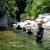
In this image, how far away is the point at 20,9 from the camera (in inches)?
2013

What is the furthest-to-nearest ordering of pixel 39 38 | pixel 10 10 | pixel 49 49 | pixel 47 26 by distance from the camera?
pixel 10 10 → pixel 47 26 → pixel 39 38 → pixel 49 49

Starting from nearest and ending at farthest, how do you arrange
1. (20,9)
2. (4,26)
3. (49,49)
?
(49,49) < (4,26) < (20,9)

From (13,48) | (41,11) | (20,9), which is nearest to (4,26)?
(41,11)

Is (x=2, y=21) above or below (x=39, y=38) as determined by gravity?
below

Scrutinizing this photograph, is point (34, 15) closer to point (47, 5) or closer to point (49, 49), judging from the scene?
point (47, 5)

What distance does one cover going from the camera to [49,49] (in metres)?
11.4

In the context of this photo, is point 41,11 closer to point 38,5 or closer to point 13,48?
point 38,5

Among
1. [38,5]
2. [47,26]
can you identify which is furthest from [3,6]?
[38,5]

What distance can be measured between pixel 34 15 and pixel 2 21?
969 centimetres

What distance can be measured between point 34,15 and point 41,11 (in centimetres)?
120

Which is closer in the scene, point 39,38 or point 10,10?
point 39,38

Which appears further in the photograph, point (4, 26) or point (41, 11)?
point (41, 11)

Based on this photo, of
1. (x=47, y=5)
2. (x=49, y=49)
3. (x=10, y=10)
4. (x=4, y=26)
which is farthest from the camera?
(x=47, y=5)

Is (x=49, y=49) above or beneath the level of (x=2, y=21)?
above
